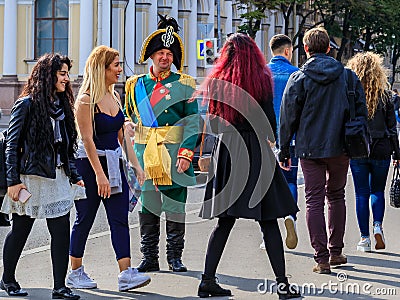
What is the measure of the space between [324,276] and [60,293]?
2.27 m

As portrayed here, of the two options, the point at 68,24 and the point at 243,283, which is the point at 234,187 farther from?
the point at 68,24

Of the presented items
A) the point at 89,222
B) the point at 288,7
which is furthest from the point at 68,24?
the point at 89,222

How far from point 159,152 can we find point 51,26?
3132 cm

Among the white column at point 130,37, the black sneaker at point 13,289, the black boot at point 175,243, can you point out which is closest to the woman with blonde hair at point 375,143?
the black boot at point 175,243

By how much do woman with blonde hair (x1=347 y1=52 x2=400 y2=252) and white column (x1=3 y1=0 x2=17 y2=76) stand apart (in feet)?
101

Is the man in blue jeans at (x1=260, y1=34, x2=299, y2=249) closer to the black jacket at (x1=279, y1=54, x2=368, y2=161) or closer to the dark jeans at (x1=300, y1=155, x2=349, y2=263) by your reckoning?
the dark jeans at (x1=300, y1=155, x2=349, y2=263)

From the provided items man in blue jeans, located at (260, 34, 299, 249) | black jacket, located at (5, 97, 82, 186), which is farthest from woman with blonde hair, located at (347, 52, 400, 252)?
black jacket, located at (5, 97, 82, 186)

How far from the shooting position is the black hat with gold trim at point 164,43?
8.53 metres

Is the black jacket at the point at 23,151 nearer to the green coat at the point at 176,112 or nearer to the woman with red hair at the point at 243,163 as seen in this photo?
the woman with red hair at the point at 243,163

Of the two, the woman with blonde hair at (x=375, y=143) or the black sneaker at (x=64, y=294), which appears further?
the woman with blonde hair at (x=375, y=143)

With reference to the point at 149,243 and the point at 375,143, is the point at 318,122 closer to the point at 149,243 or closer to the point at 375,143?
the point at 375,143

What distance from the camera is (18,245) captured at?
756 centimetres

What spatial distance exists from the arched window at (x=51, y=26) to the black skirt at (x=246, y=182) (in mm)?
31780

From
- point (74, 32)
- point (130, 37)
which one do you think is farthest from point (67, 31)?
point (130, 37)
